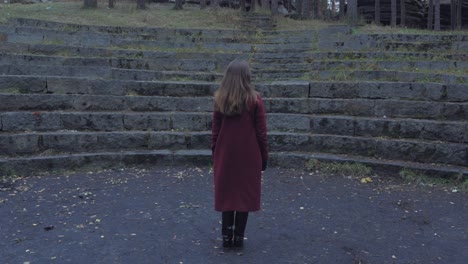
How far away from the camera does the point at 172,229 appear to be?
4.80 metres

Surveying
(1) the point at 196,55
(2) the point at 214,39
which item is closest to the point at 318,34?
(2) the point at 214,39

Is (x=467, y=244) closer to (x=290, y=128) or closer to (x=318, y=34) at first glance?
(x=290, y=128)

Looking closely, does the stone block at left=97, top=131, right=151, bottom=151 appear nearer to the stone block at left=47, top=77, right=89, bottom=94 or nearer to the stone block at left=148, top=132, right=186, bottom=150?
the stone block at left=148, top=132, right=186, bottom=150

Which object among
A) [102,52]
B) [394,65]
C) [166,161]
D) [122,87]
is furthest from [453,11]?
[166,161]

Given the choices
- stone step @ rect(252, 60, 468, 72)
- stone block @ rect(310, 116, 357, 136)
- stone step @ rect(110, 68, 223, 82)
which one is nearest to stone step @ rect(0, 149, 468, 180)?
stone block @ rect(310, 116, 357, 136)

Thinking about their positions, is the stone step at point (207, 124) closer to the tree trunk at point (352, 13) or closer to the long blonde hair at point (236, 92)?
the long blonde hair at point (236, 92)

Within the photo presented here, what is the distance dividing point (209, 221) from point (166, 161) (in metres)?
2.33

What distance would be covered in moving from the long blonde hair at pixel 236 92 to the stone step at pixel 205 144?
10.9 ft

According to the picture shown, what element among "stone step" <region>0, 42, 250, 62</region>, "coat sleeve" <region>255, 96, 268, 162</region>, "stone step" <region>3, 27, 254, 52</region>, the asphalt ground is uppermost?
"stone step" <region>3, 27, 254, 52</region>

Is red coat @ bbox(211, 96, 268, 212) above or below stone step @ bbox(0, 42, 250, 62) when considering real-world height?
below

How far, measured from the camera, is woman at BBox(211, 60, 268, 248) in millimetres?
4152

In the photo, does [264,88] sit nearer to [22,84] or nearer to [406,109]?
[406,109]

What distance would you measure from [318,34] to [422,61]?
4.02 meters

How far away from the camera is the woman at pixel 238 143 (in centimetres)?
415
